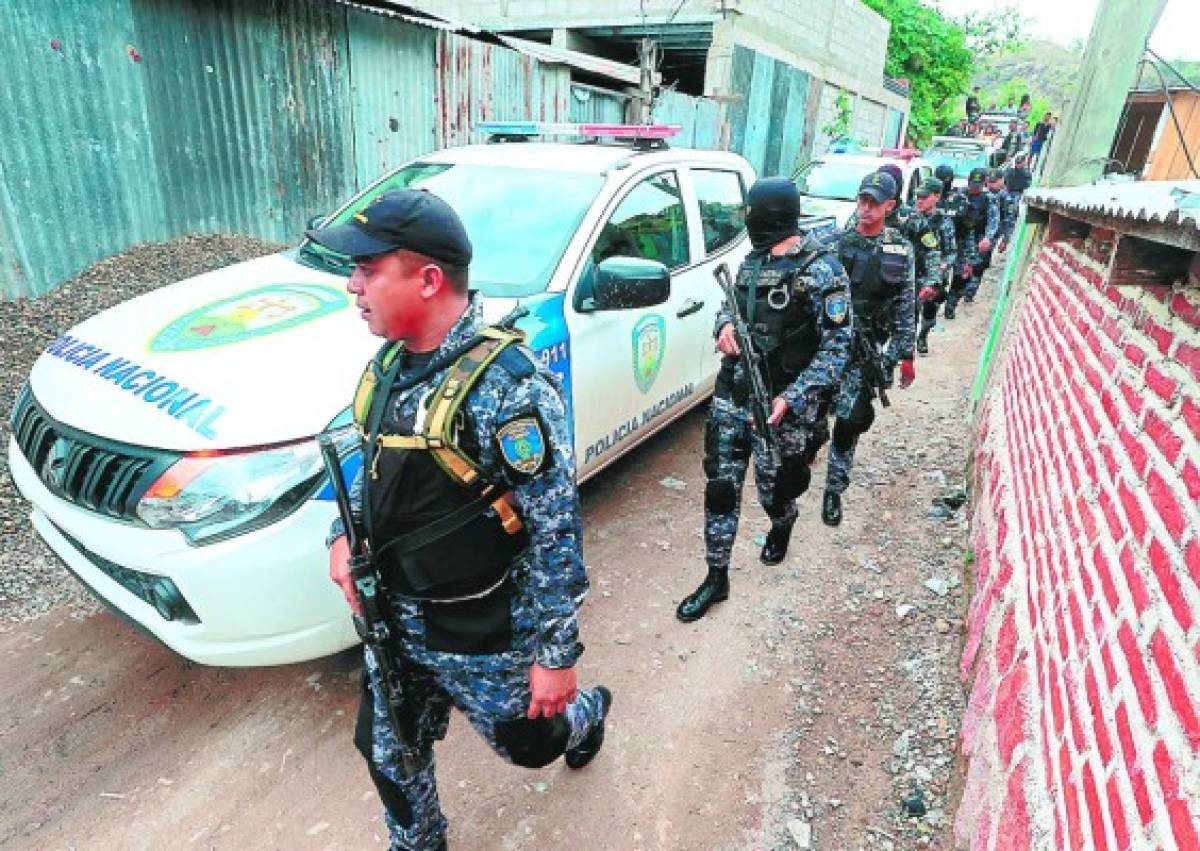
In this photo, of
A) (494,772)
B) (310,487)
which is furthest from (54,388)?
(494,772)

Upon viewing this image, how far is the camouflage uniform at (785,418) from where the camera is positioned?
9.37 feet

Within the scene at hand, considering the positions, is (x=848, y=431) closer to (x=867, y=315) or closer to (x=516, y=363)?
(x=867, y=315)

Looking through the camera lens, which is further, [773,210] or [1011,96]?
[1011,96]

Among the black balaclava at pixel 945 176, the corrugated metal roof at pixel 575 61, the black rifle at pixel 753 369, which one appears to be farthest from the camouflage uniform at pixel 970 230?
the black rifle at pixel 753 369

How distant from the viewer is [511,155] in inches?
142

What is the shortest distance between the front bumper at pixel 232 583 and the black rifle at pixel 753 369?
1657 millimetres

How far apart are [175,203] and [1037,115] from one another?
46473 mm

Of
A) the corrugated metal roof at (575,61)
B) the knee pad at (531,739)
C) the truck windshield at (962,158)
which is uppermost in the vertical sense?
the corrugated metal roof at (575,61)

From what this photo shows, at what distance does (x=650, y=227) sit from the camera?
3602 millimetres

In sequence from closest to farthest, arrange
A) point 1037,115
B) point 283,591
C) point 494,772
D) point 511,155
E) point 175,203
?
point 283,591 < point 494,772 < point 511,155 < point 175,203 < point 1037,115

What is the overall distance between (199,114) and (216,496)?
5.23 metres

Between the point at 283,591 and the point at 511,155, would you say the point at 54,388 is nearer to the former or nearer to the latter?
the point at 283,591

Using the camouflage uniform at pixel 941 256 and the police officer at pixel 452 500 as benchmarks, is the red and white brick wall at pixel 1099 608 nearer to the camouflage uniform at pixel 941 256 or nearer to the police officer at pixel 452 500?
the police officer at pixel 452 500

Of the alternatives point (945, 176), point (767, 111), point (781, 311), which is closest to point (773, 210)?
point (781, 311)
